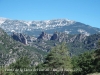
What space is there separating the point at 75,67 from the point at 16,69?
26.0 m

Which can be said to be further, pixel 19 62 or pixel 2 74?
pixel 19 62

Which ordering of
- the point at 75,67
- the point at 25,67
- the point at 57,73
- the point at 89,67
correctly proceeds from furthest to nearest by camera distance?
the point at 25,67
the point at 75,67
the point at 57,73
the point at 89,67

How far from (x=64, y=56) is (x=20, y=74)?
2785cm

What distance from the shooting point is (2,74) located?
79.1m

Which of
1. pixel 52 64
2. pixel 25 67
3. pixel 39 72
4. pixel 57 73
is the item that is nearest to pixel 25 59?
pixel 25 67

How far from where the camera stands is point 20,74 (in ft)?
334

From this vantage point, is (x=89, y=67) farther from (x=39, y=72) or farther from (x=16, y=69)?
(x=16, y=69)

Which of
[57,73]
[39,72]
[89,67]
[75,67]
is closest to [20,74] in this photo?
[39,72]

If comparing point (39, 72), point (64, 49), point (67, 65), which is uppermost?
point (64, 49)

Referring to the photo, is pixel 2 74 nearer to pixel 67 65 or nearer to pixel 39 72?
pixel 67 65

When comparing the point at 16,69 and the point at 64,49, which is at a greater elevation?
the point at 64,49

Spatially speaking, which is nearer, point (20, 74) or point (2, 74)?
point (2, 74)

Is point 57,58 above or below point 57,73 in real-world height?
above

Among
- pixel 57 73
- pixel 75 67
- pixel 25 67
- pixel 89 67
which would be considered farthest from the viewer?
pixel 25 67
